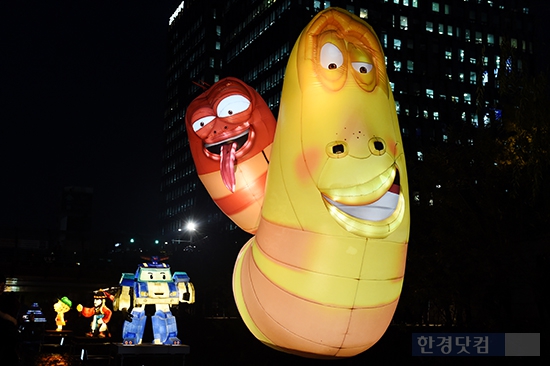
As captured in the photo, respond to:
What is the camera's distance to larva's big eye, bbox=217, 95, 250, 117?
9680 mm

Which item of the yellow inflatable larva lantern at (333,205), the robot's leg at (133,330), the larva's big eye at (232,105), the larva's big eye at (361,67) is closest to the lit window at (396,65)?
the robot's leg at (133,330)

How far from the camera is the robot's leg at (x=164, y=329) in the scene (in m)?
15.8

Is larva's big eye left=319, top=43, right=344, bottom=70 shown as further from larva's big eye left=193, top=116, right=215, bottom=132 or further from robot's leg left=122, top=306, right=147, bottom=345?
robot's leg left=122, top=306, right=147, bottom=345

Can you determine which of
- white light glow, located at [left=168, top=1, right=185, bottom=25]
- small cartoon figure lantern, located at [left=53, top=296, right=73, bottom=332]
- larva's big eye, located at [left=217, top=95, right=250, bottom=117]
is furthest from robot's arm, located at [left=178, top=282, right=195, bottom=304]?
white light glow, located at [left=168, top=1, right=185, bottom=25]

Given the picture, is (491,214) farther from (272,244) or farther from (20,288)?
(20,288)

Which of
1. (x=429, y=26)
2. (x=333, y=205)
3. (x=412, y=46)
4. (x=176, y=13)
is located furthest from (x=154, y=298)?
(x=176, y=13)

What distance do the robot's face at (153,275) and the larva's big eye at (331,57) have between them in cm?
984

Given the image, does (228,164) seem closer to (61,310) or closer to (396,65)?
(61,310)

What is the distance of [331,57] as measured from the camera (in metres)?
8.06

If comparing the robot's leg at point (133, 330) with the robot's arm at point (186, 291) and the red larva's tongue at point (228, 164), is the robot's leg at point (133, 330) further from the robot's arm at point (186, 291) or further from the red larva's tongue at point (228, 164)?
the red larva's tongue at point (228, 164)

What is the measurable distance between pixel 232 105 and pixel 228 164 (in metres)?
0.91

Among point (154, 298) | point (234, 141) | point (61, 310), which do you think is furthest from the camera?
point (61, 310)

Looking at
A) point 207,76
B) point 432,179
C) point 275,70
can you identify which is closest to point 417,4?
point 275,70

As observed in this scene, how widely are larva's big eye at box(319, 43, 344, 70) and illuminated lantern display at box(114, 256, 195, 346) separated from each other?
380 inches
